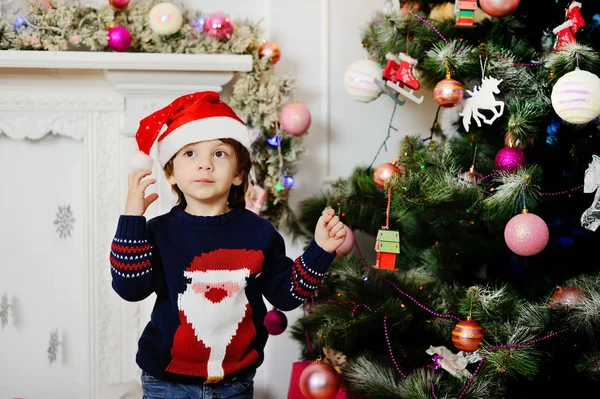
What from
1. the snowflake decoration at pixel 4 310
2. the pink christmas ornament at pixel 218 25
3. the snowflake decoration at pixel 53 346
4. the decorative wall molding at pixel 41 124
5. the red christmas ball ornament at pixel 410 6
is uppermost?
the red christmas ball ornament at pixel 410 6

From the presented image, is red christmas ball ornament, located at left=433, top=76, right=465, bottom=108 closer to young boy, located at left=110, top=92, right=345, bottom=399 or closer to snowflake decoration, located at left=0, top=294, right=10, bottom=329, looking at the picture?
young boy, located at left=110, top=92, right=345, bottom=399

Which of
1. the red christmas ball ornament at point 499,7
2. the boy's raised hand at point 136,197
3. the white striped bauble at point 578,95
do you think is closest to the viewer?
the boy's raised hand at point 136,197

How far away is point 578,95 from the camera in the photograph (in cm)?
155

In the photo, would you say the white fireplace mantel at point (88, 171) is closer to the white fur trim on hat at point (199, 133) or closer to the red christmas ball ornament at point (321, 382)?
the red christmas ball ornament at point (321, 382)

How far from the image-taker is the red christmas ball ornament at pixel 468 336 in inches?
65.8

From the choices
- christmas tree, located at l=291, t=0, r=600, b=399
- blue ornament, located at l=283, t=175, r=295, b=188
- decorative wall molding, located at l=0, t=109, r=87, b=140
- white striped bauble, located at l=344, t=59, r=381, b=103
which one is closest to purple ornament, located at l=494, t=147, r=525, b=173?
christmas tree, located at l=291, t=0, r=600, b=399

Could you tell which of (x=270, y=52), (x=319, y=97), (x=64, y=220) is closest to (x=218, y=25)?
(x=270, y=52)

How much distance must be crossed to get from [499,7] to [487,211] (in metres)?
0.48

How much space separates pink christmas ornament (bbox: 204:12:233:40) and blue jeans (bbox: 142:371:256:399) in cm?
111

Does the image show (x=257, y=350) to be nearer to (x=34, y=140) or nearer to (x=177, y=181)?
(x=177, y=181)

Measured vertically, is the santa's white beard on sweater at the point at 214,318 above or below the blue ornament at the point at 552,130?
below

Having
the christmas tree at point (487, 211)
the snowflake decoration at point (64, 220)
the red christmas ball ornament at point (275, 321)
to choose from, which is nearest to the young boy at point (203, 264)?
the christmas tree at point (487, 211)

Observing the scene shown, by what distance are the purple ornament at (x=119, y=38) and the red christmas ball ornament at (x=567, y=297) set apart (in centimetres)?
135

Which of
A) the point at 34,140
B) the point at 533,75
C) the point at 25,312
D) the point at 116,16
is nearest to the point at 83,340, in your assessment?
the point at 25,312
